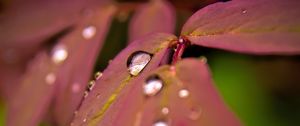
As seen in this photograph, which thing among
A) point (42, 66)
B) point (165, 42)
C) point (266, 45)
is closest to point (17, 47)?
point (42, 66)

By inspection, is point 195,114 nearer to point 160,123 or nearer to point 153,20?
point 160,123

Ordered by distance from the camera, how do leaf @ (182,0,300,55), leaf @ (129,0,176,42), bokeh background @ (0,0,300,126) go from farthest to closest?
bokeh background @ (0,0,300,126) → leaf @ (129,0,176,42) → leaf @ (182,0,300,55)

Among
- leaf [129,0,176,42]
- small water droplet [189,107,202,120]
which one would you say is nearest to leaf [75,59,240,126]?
small water droplet [189,107,202,120]

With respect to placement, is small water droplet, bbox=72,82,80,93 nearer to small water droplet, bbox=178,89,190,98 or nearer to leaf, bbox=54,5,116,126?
leaf, bbox=54,5,116,126

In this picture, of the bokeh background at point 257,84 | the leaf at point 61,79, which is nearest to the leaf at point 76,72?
the leaf at point 61,79

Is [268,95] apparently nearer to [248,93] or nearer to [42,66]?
[248,93]

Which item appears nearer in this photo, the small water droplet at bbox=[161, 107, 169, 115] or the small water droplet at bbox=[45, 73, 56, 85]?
the small water droplet at bbox=[161, 107, 169, 115]
